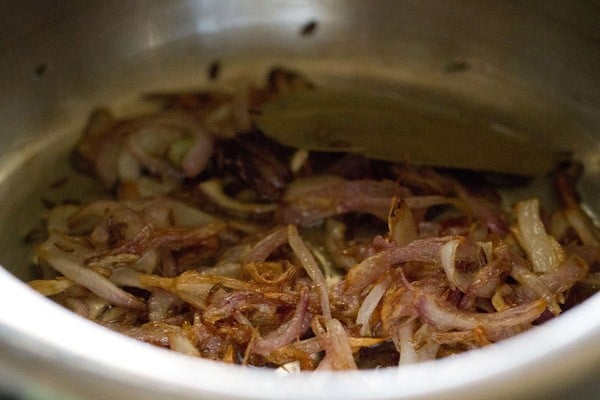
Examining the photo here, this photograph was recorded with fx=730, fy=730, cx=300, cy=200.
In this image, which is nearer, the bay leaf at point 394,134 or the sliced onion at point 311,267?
the sliced onion at point 311,267

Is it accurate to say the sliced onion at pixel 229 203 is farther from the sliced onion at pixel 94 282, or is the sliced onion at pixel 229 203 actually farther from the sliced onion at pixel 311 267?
the sliced onion at pixel 94 282

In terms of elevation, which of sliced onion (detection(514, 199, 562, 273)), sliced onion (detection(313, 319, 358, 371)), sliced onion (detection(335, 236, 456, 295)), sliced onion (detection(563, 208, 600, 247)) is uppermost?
sliced onion (detection(335, 236, 456, 295))

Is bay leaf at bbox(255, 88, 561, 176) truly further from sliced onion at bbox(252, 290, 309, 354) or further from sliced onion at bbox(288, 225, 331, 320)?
sliced onion at bbox(252, 290, 309, 354)

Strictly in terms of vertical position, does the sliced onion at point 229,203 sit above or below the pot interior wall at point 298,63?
below

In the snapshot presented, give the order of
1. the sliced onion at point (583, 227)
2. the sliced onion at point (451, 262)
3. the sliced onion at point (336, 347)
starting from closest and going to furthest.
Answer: the sliced onion at point (336, 347)
the sliced onion at point (451, 262)
the sliced onion at point (583, 227)

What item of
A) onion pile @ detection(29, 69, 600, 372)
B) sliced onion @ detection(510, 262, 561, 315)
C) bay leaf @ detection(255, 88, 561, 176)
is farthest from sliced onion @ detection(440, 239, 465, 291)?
bay leaf @ detection(255, 88, 561, 176)

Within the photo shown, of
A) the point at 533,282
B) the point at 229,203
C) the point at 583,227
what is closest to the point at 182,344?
the point at 229,203

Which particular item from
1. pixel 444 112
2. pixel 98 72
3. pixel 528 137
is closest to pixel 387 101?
pixel 444 112

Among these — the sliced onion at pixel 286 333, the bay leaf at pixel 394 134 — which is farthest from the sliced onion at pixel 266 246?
the bay leaf at pixel 394 134
